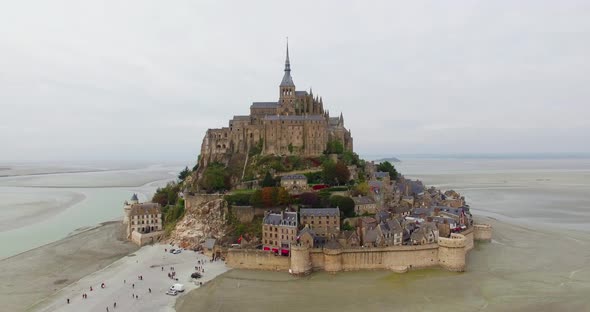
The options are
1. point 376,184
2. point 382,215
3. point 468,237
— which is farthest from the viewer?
point 376,184

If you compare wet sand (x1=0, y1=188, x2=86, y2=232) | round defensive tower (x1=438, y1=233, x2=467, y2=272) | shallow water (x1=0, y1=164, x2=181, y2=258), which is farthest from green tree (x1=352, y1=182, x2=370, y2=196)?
wet sand (x1=0, y1=188, x2=86, y2=232)

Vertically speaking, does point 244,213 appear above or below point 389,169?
below

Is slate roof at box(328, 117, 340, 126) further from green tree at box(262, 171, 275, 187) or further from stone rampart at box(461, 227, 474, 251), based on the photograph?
stone rampart at box(461, 227, 474, 251)

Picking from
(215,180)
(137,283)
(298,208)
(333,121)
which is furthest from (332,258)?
(333,121)

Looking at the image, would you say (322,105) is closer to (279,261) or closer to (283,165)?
(283,165)

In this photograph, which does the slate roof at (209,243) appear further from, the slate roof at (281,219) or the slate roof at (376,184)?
the slate roof at (376,184)

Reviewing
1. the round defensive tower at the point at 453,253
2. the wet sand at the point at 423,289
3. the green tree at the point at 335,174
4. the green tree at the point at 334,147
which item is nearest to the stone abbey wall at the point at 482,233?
the wet sand at the point at 423,289

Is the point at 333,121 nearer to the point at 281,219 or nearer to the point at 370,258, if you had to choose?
the point at 281,219
